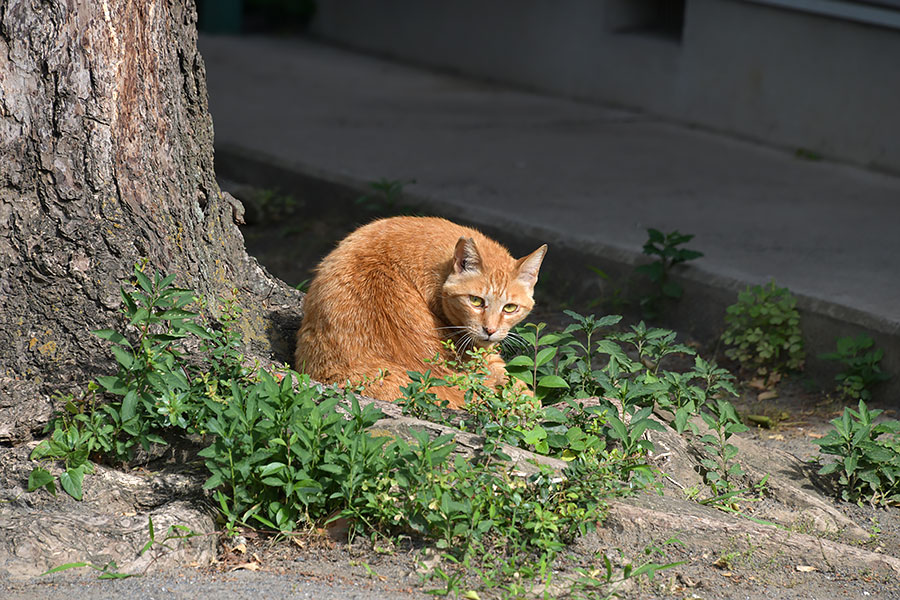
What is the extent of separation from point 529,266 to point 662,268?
1910mm

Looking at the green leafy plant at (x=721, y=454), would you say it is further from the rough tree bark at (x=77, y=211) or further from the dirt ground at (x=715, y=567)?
the rough tree bark at (x=77, y=211)

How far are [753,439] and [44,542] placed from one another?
10.00 ft

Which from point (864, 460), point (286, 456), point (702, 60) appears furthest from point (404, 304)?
point (702, 60)

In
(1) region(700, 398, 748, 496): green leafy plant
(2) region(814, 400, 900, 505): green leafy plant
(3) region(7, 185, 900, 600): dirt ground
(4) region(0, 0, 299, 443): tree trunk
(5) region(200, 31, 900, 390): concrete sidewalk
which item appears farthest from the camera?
(5) region(200, 31, 900, 390): concrete sidewalk

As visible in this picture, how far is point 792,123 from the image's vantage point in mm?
8461

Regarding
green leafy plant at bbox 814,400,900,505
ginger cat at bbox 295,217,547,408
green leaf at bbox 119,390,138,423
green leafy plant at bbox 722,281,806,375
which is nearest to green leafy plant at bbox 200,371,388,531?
green leaf at bbox 119,390,138,423

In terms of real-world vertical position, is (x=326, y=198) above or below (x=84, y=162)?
below

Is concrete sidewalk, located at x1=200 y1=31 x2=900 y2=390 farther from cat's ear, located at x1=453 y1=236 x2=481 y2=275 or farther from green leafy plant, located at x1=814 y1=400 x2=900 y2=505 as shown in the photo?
cat's ear, located at x1=453 y1=236 x2=481 y2=275

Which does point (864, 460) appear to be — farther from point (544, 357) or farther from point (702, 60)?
point (702, 60)

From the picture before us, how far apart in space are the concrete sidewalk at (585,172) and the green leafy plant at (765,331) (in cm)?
18

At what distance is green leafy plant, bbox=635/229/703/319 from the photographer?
573 cm

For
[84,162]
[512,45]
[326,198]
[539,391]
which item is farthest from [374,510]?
[512,45]

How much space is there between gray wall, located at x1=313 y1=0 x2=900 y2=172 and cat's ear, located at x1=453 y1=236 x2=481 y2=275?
17.0 feet

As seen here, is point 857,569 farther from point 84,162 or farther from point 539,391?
point 84,162
